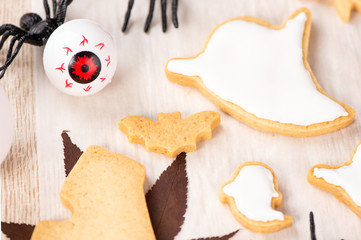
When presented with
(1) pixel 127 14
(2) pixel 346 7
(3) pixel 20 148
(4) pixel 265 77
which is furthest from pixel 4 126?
(2) pixel 346 7

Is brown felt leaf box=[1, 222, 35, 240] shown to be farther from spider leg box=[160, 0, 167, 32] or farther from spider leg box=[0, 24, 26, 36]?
spider leg box=[160, 0, 167, 32]

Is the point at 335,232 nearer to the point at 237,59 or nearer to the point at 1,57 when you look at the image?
the point at 237,59

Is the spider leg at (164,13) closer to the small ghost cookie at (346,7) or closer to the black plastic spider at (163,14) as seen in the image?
the black plastic spider at (163,14)

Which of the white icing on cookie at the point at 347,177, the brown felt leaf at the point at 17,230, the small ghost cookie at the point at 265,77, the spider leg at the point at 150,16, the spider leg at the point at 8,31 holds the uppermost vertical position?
the spider leg at the point at 150,16

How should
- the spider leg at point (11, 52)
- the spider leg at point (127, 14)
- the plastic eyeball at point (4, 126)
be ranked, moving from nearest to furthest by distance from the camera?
1. the plastic eyeball at point (4, 126)
2. the spider leg at point (11, 52)
3. the spider leg at point (127, 14)

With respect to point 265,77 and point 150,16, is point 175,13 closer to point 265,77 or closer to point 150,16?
point 150,16

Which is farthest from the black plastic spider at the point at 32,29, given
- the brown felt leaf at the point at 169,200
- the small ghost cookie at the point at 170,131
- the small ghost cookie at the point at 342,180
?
the small ghost cookie at the point at 342,180
